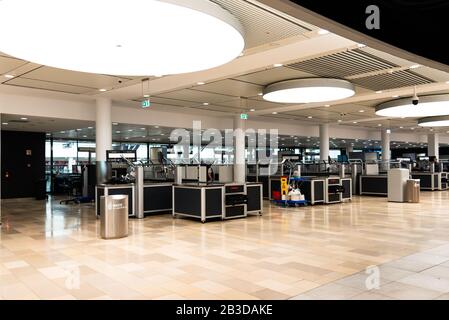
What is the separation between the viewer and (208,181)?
33.5 feet

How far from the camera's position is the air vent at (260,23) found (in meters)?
4.70

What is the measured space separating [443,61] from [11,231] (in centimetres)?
816

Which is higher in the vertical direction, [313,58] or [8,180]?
[313,58]

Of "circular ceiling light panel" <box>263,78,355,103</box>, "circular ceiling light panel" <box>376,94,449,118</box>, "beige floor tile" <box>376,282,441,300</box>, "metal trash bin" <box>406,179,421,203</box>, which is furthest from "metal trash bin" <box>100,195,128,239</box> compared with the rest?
"metal trash bin" <box>406,179,421,203</box>

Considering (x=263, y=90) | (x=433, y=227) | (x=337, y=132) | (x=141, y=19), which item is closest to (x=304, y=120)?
(x=337, y=132)

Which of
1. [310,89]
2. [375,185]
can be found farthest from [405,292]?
[375,185]

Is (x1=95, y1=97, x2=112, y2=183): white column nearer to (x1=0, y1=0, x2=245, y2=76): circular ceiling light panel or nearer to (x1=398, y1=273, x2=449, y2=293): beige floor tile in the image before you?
(x1=0, y1=0, x2=245, y2=76): circular ceiling light panel

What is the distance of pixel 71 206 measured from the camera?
13.2 m

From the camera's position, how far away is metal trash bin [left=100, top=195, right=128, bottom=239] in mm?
7113

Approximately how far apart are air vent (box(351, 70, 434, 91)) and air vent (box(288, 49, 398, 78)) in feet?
2.30

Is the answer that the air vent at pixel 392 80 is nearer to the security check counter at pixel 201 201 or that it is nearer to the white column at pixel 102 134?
the security check counter at pixel 201 201

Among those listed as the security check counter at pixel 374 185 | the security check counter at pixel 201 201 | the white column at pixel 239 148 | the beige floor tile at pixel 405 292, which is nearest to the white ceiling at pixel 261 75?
the white column at pixel 239 148

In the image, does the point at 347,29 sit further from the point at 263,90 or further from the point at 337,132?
the point at 337,132

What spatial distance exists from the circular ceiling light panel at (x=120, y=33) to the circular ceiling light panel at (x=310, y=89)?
339 centimetres
